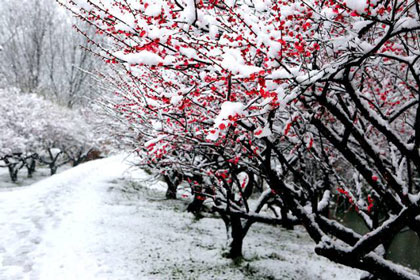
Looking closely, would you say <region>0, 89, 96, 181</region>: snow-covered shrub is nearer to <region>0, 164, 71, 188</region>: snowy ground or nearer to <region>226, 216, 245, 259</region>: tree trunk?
<region>0, 164, 71, 188</region>: snowy ground

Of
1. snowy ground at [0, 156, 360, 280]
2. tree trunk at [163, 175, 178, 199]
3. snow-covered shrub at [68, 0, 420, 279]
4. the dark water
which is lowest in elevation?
the dark water

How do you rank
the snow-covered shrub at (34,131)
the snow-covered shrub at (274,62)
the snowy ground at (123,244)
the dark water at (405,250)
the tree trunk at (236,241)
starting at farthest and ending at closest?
the snow-covered shrub at (34,131), the dark water at (405,250), the tree trunk at (236,241), the snowy ground at (123,244), the snow-covered shrub at (274,62)

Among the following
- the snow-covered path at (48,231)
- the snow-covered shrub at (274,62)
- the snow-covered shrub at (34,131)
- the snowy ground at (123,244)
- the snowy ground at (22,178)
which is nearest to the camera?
the snow-covered shrub at (274,62)

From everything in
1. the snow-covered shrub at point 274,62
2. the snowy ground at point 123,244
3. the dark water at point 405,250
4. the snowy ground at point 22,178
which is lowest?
the dark water at point 405,250

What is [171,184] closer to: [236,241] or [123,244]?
[123,244]

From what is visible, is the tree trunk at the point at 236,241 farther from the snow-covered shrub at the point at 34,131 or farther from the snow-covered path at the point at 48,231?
the snow-covered shrub at the point at 34,131

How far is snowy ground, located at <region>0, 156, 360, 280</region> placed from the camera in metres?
6.14

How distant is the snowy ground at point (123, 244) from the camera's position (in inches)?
242

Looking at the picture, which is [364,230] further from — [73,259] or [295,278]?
[73,259]

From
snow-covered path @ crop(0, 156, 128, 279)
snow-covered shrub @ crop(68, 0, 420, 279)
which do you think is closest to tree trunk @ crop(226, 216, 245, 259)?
snow-covered shrub @ crop(68, 0, 420, 279)

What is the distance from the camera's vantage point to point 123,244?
25.4 feet

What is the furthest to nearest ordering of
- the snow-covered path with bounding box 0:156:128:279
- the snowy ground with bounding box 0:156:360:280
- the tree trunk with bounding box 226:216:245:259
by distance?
the tree trunk with bounding box 226:216:245:259, the snowy ground with bounding box 0:156:360:280, the snow-covered path with bounding box 0:156:128:279

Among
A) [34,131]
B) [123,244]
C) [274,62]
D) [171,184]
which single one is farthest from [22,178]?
[274,62]

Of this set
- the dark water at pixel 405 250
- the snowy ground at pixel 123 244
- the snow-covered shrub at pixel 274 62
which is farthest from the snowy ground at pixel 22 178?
the dark water at pixel 405 250
